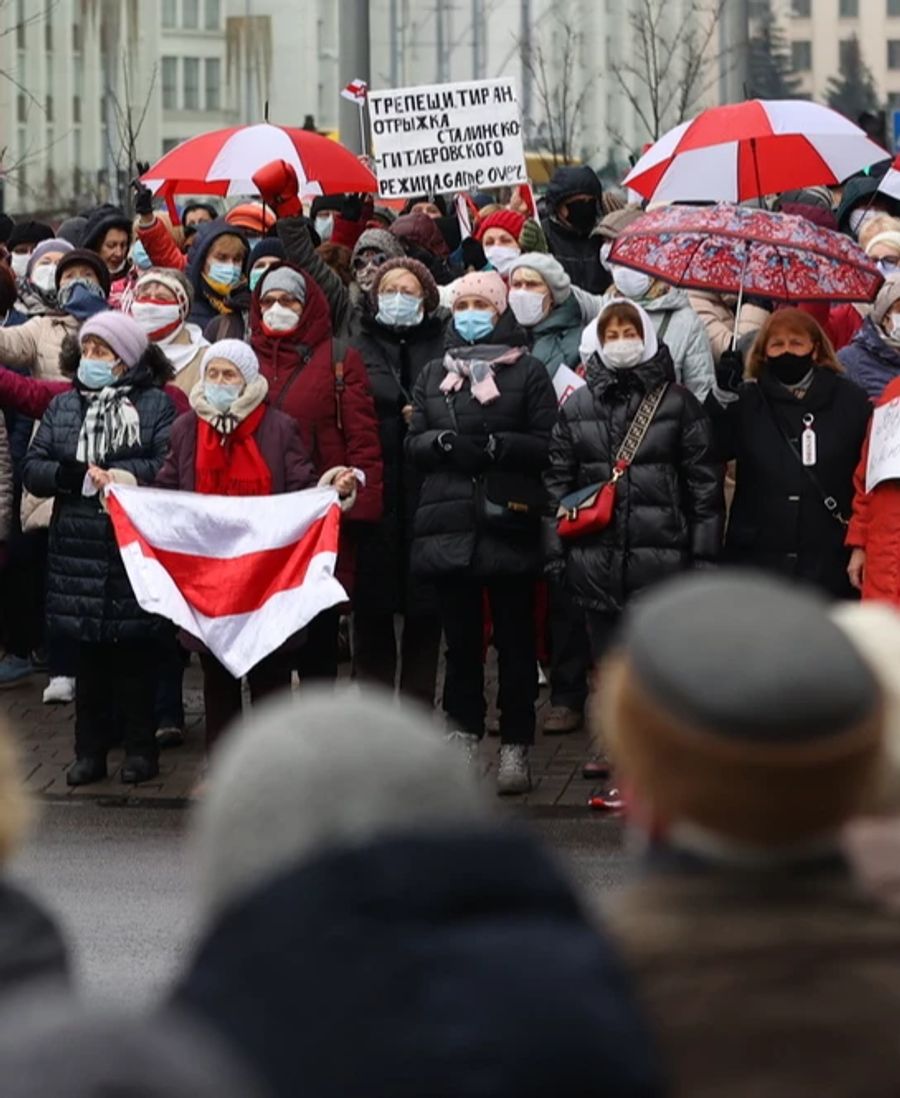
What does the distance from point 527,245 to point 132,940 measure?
21.2 ft

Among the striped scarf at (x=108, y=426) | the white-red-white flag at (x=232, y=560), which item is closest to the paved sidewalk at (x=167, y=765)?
the white-red-white flag at (x=232, y=560)

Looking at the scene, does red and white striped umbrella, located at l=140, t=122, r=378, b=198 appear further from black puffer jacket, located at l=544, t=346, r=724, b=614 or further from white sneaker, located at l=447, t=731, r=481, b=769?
black puffer jacket, located at l=544, t=346, r=724, b=614

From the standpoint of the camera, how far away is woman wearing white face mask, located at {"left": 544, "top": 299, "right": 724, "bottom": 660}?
9.47 m

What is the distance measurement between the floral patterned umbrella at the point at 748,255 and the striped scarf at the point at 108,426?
2002 millimetres

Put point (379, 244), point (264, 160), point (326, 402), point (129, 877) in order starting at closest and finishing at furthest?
point (129, 877) → point (326, 402) → point (379, 244) → point (264, 160)

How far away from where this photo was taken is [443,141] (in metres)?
15.1

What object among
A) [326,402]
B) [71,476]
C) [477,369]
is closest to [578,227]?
[326,402]

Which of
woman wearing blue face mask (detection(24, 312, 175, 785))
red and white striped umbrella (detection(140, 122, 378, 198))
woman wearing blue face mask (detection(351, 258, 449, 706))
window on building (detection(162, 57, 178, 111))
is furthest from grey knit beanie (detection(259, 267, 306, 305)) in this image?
window on building (detection(162, 57, 178, 111))

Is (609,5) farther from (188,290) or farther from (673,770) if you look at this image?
(673,770)

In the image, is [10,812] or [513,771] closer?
[10,812]

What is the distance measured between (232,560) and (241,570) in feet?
0.17

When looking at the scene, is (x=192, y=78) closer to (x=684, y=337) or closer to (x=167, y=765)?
(x=684, y=337)

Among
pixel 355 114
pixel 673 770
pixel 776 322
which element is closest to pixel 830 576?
pixel 776 322

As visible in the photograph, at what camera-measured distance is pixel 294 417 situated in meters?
10.3
